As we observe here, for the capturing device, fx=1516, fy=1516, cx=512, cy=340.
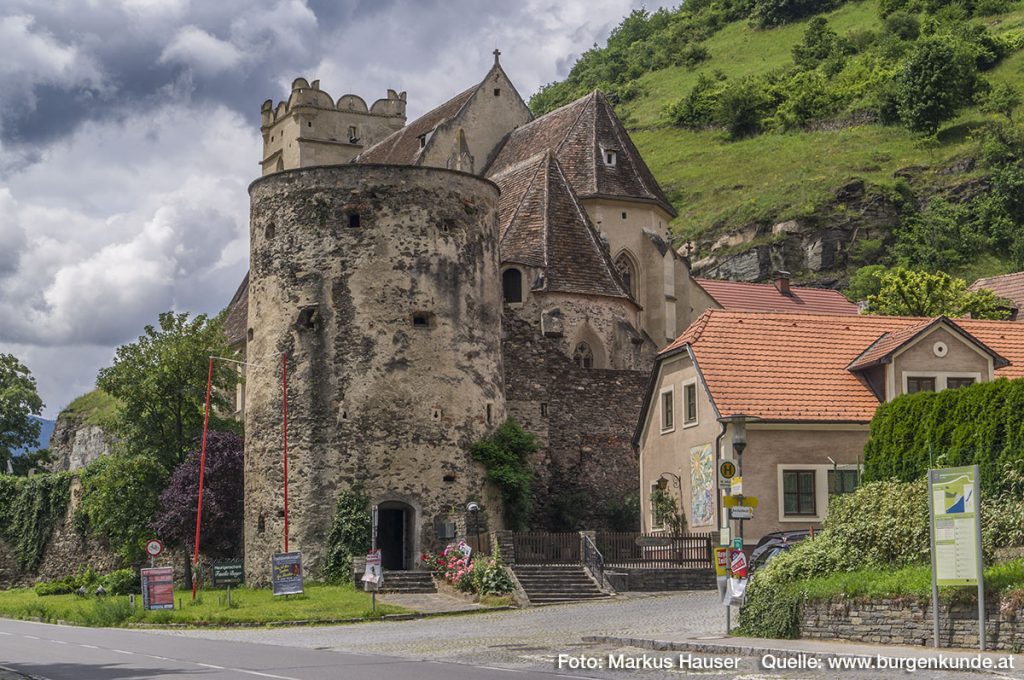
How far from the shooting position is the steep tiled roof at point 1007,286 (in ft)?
218

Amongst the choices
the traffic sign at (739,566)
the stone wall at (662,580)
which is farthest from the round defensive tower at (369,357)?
the traffic sign at (739,566)

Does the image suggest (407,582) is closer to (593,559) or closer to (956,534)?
(593,559)

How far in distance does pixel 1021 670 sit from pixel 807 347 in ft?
76.5

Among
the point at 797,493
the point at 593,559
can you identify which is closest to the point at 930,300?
the point at 797,493

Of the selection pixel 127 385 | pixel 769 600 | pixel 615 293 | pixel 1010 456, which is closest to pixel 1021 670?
pixel 769 600

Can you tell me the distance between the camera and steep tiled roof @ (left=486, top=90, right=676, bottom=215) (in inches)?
2357

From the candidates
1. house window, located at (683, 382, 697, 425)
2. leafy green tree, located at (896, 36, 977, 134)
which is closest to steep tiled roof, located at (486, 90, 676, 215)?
house window, located at (683, 382, 697, 425)

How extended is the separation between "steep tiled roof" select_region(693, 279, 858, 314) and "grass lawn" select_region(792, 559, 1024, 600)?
5187 centimetres

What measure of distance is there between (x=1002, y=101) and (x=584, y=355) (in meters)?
70.8

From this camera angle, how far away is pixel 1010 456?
2595 cm

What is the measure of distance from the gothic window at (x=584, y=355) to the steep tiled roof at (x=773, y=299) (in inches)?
873

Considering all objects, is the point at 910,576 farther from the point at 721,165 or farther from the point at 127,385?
the point at 721,165

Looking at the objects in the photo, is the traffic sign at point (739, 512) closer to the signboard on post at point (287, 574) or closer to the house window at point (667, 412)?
the signboard on post at point (287, 574)

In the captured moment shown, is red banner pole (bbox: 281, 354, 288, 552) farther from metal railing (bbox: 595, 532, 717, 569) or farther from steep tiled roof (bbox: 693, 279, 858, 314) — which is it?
steep tiled roof (bbox: 693, 279, 858, 314)
